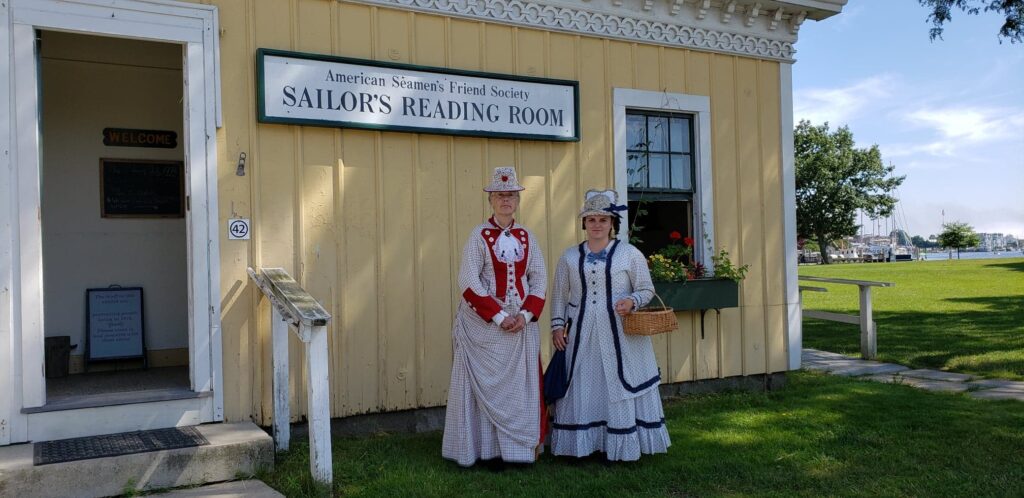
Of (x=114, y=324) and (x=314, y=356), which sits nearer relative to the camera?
(x=314, y=356)

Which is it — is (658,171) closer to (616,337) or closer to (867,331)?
(616,337)

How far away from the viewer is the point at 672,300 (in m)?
6.64

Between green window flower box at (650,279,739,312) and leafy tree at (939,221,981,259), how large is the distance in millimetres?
81983

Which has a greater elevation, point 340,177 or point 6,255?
point 340,177

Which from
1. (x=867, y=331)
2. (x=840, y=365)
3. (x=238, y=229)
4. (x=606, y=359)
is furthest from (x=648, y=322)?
(x=867, y=331)

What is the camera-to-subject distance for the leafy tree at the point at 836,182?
54.3m

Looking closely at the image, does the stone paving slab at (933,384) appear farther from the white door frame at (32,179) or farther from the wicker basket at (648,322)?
the white door frame at (32,179)

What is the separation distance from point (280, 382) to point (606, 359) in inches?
79.2

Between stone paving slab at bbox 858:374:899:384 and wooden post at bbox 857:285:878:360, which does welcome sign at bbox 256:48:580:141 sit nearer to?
stone paving slab at bbox 858:374:899:384

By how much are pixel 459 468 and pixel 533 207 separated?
2.31m

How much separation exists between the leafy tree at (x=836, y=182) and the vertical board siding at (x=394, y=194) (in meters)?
50.7

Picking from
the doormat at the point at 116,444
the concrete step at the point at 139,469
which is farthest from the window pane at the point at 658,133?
the doormat at the point at 116,444

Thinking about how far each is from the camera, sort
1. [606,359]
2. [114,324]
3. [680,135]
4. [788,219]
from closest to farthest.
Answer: [606,359]
[114,324]
[680,135]
[788,219]

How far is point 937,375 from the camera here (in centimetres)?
842
